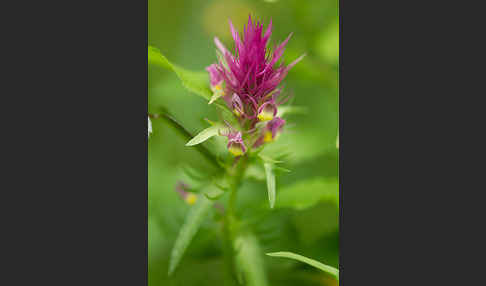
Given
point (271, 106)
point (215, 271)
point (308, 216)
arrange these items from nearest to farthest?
point (271, 106) → point (215, 271) → point (308, 216)

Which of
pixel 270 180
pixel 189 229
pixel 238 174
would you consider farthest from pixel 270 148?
pixel 189 229

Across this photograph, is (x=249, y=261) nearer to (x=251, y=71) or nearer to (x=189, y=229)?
(x=189, y=229)

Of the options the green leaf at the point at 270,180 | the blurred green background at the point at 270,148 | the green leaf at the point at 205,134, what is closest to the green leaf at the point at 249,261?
the blurred green background at the point at 270,148

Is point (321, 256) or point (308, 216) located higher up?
point (308, 216)

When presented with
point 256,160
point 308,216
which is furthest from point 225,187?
point 308,216

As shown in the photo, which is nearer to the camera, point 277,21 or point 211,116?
→ point 211,116

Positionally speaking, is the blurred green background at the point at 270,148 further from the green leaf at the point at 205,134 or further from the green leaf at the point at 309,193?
the green leaf at the point at 205,134

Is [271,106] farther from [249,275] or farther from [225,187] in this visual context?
[249,275]
